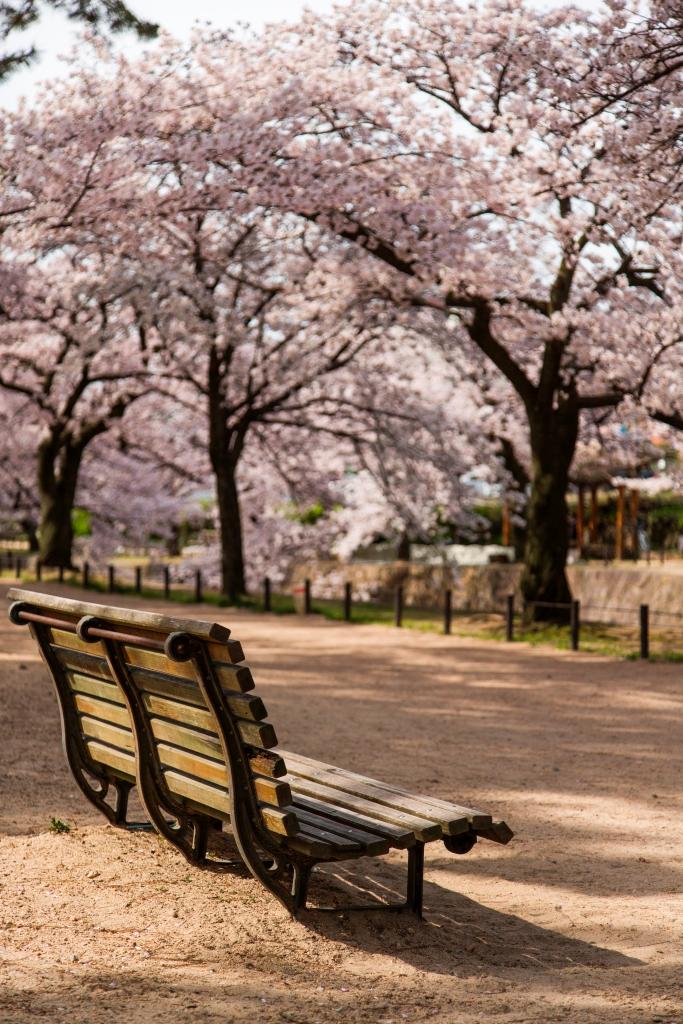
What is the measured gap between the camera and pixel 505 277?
58.1 feet

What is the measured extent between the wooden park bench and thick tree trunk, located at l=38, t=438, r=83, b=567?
24.1 metres

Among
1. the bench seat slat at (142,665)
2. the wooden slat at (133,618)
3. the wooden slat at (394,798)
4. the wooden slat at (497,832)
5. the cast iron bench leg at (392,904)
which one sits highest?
the wooden slat at (133,618)

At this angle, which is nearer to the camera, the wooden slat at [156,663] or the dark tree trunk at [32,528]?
the wooden slat at [156,663]

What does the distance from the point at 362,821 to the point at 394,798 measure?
12.0 inches

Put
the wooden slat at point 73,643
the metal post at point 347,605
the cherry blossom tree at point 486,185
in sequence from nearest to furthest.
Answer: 1. the wooden slat at point 73,643
2. the cherry blossom tree at point 486,185
3. the metal post at point 347,605

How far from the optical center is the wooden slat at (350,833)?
4.10m

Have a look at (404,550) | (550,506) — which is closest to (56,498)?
(404,550)

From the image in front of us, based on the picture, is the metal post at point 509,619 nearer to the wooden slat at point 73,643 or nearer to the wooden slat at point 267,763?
the wooden slat at point 73,643

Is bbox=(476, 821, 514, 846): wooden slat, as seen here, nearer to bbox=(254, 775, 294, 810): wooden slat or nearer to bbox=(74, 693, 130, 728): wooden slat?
bbox=(254, 775, 294, 810): wooden slat

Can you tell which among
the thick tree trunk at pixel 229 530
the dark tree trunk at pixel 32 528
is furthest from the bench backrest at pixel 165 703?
the dark tree trunk at pixel 32 528

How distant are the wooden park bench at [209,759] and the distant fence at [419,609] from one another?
10.2m

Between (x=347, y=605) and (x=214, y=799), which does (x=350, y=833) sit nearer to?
(x=214, y=799)

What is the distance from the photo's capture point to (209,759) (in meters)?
4.36

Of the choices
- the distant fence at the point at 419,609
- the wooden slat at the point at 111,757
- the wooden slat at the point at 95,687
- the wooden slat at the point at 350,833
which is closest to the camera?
the wooden slat at the point at 350,833
